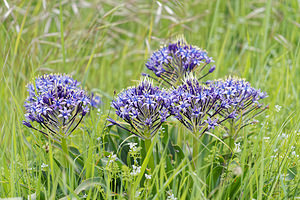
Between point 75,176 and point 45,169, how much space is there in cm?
22

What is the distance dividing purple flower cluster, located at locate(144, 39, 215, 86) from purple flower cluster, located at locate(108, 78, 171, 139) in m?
0.45

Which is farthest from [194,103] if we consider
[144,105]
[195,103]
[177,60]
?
[177,60]

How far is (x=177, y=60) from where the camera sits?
2.62 m

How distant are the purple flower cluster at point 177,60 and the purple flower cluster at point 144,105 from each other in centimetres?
45

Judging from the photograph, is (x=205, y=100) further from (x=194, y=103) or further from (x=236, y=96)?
(x=236, y=96)

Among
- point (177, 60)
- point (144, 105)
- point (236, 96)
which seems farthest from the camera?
point (177, 60)

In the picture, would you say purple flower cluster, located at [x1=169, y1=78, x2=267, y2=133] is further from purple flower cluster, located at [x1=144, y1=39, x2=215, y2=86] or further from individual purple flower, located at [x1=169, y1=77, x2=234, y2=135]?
purple flower cluster, located at [x1=144, y1=39, x2=215, y2=86]

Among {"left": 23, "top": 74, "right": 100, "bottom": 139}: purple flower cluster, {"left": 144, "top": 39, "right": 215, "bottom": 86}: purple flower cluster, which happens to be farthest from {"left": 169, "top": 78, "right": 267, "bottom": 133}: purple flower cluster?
{"left": 23, "top": 74, "right": 100, "bottom": 139}: purple flower cluster

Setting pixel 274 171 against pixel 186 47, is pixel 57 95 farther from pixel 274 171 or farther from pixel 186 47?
pixel 274 171

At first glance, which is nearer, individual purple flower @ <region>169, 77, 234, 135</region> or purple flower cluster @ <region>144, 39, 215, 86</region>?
individual purple flower @ <region>169, 77, 234, 135</region>

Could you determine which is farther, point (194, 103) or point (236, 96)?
point (236, 96)

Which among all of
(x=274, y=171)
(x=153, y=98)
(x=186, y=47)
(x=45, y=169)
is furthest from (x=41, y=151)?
(x=274, y=171)

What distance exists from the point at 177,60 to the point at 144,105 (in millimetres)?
632

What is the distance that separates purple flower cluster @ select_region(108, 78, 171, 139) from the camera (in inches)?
81.9
